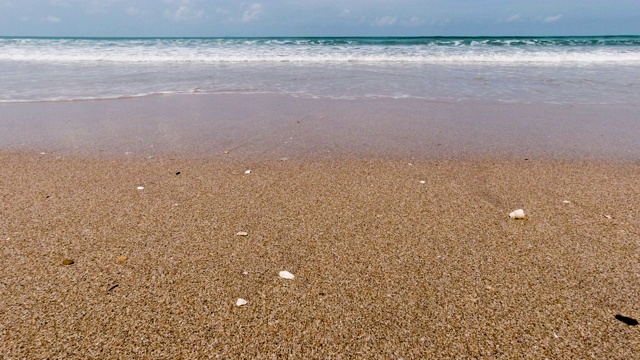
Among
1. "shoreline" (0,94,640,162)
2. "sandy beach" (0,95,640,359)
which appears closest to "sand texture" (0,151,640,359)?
"sandy beach" (0,95,640,359)

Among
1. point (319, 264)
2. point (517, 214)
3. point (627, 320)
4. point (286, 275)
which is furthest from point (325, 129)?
point (627, 320)

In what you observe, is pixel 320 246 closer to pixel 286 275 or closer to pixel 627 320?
pixel 286 275

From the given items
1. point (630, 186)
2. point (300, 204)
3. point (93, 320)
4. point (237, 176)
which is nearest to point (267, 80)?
point (237, 176)

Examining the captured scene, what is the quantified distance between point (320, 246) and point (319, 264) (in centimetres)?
19

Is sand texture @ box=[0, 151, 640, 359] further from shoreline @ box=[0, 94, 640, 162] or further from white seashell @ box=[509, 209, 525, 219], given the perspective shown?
shoreline @ box=[0, 94, 640, 162]

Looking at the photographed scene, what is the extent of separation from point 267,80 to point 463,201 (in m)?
7.27

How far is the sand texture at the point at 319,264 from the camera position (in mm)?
1600

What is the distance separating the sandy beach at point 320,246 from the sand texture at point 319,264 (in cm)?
1

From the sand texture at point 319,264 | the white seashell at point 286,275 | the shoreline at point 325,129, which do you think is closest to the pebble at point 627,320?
the sand texture at point 319,264

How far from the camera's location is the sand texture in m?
1.60

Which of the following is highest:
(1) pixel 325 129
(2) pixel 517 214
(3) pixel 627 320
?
(1) pixel 325 129

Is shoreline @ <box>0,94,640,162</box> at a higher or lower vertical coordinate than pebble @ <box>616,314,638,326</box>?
higher

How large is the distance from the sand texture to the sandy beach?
11mm

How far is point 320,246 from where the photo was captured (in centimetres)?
229
